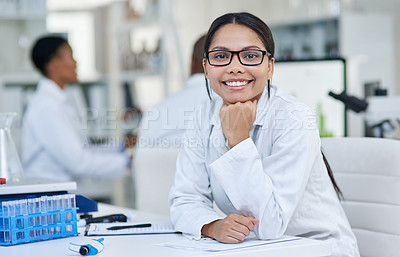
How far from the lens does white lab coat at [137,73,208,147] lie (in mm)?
3105

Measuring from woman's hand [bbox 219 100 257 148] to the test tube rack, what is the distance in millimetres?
421

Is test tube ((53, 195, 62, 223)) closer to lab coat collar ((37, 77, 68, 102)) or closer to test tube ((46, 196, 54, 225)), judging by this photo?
test tube ((46, 196, 54, 225))

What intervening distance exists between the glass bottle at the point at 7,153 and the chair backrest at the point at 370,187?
0.96m

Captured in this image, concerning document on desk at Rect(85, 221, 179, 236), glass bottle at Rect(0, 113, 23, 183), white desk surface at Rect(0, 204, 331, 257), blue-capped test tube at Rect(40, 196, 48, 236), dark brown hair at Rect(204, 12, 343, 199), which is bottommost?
document on desk at Rect(85, 221, 179, 236)

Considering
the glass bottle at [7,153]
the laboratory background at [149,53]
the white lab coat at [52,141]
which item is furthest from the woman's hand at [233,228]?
the laboratory background at [149,53]

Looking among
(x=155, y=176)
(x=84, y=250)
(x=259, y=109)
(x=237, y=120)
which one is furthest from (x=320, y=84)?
(x=84, y=250)

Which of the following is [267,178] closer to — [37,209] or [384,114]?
[37,209]

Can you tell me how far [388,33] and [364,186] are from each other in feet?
9.89

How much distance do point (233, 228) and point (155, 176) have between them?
104 cm

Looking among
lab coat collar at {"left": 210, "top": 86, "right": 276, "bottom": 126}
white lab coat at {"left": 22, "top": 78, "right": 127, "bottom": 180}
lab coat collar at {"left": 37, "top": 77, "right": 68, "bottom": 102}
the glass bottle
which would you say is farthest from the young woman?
lab coat collar at {"left": 37, "top": 77, "right": 68, "bottom": 102}

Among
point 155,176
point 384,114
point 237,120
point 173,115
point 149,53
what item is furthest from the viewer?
point 149,53

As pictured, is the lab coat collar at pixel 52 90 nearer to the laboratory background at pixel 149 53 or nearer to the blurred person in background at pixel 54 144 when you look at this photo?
the blurred person in background at pixel 54 144

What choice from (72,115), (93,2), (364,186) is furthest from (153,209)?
(93,2)

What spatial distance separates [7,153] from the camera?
2102 millimetres
